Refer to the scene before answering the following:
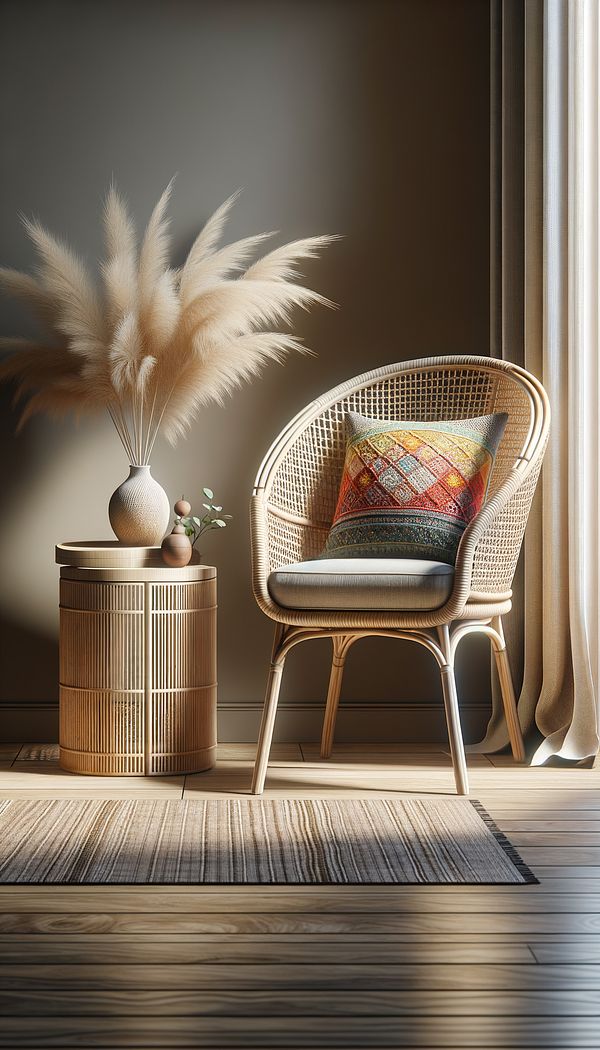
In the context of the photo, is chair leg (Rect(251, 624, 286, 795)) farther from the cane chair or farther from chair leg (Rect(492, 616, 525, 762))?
chair leg (Rect(492, 616, 525, 762))

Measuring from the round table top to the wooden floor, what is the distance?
2.96ft

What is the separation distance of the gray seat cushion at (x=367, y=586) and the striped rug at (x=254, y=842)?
42 cm

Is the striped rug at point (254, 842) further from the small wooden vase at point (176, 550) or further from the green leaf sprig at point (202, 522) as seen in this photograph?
the green leaf sprig at point (202, 522)

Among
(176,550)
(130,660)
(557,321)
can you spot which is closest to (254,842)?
(130,660)

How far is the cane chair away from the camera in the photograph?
2.34m

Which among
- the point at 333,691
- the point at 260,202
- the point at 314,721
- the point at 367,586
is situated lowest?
the point at 314,721

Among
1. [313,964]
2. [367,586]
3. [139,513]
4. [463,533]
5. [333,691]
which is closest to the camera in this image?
[313,964]

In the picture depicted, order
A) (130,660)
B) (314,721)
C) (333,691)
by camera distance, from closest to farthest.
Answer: (130,660), (333,691), (314,721)

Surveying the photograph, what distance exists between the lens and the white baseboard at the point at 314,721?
3.02 metres

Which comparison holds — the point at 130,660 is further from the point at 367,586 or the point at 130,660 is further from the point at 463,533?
the point at 463,533

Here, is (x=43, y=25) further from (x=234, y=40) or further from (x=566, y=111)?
(x=566, y=111)

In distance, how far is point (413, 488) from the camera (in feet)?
8.63

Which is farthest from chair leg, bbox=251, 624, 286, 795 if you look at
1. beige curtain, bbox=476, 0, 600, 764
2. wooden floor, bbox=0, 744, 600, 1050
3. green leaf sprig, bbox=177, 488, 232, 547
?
beige curtain, bbox=476, 0, 600, 764

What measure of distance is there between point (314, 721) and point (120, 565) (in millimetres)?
802
